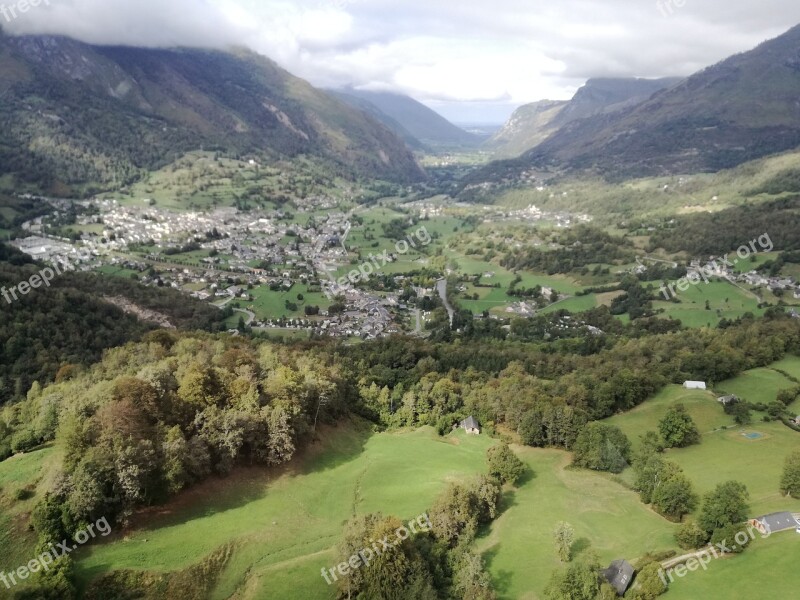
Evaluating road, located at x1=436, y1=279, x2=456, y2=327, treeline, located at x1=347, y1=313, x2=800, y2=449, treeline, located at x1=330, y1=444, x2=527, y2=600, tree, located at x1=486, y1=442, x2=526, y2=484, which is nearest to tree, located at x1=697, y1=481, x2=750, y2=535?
tree, located at x1=486, y1=442, x2=526, y2=484

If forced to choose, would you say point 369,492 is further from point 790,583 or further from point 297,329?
point 297,329

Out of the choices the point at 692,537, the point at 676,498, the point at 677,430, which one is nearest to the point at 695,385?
the point at 677,430

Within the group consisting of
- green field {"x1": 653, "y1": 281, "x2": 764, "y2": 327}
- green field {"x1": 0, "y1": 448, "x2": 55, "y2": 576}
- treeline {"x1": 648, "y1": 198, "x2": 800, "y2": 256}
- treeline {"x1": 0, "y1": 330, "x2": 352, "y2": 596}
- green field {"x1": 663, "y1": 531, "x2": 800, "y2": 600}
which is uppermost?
treeline {"x1": 648, "y1": 198, "x2": 800, "y2": 256}

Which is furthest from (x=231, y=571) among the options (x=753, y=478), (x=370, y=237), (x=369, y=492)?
(x=370, y=237)

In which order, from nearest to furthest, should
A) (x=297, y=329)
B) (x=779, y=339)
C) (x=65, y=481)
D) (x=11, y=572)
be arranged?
1. (x=11, y=572)
2. (x=65, y=481)
3. (x=779, y=339)
4. (x=297, y=329)

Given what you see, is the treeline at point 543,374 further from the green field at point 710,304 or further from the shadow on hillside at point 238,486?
the green field at point 710,304

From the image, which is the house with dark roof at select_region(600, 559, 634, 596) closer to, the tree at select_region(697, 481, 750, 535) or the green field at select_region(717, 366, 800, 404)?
the tree at select_region(697, 481, 750, 535)

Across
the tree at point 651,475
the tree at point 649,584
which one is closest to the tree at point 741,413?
A: the tree at point 651,475
